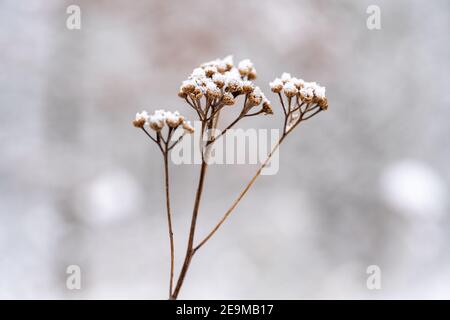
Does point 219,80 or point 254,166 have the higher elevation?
point 219,80

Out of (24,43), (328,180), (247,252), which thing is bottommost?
(247,252)

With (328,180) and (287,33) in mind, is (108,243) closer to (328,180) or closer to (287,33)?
(328,180)

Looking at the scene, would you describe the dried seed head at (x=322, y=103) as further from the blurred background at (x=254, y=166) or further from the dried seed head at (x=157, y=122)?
the blurred background at (x=254, y=166)

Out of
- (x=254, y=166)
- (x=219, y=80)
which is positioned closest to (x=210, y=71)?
(x=219, y=80)

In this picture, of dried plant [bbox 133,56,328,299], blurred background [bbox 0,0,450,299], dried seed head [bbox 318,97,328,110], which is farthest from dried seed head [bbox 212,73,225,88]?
blurred background [bbox 0,0,450,299]

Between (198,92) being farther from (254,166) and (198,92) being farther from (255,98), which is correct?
(254,166)

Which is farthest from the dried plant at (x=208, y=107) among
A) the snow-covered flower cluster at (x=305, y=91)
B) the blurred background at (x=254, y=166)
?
the blurred background at (x=254, y=166)

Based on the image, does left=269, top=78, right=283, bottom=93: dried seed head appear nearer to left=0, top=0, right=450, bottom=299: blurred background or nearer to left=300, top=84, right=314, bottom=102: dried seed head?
left=300, top=84, right=314, bottom=102: dried seed head
